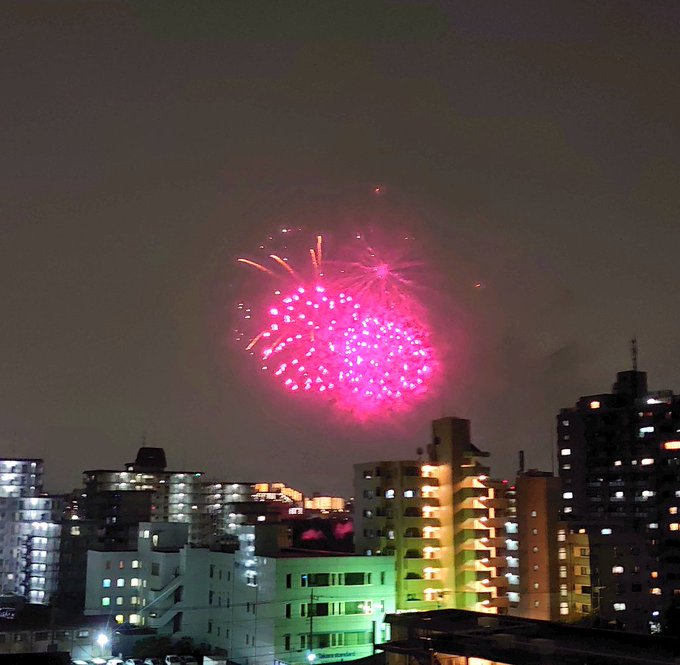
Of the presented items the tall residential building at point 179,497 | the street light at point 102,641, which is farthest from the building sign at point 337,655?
the tall residential building at point 179,497

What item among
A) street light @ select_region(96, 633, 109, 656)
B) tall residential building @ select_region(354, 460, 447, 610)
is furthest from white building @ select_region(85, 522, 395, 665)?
street light @ select_region(96, 633, 109, 656)

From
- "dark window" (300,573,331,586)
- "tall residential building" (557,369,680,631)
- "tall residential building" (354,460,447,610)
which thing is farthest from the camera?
"tall residential building" (557,369,680,631)

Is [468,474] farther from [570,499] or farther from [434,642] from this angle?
[570,499]

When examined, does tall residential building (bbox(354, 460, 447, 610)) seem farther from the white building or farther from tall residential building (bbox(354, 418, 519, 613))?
the white building

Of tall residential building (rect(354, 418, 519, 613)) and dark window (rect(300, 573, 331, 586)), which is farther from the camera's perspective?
tall residential building (rect(354, 418, 519, 613))

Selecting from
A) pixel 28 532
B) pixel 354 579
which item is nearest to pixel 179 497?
pixel 28 532

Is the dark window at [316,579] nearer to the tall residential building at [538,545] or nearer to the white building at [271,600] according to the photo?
the white building at [271,600]
